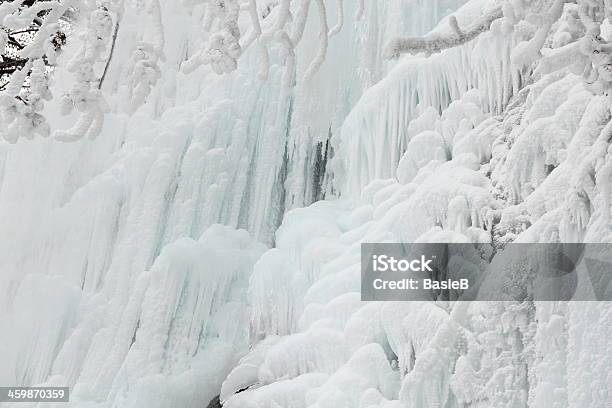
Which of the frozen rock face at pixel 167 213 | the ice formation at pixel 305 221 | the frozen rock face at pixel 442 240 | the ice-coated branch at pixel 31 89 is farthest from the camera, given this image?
the frozen rock face at pixel 167 213

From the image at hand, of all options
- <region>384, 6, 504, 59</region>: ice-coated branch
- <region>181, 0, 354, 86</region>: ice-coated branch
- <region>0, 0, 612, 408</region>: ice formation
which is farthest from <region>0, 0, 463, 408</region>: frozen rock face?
<region>384, 6, 504, 59</region>: ice-coated branch

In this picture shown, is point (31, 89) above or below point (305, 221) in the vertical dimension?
below

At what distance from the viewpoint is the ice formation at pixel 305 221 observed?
2.95 meters

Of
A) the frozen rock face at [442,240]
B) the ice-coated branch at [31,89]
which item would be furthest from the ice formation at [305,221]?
the ice-coated branch at [31,89]

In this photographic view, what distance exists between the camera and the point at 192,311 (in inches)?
166

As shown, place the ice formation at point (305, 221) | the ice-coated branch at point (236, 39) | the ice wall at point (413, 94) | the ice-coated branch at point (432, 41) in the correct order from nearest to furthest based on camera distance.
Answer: the ice-coated branch at point (432, 41) → the ice-coated branch at point (236, 39) → the ice formation at point (305, 221) → the ice wall at point (413, 94)

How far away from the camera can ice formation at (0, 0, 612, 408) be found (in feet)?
Answer: 9.66

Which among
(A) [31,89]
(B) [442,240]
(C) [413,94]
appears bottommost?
(B) [442,240]

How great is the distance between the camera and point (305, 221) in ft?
13.9

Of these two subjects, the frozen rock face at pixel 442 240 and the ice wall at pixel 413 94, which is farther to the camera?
the ice wall at pixel 413 94

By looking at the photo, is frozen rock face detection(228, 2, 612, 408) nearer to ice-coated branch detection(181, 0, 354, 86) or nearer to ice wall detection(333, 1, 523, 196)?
ice wall detection(333, 1, 523, 196)

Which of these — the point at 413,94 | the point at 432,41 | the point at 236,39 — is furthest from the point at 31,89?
the point at 413,94

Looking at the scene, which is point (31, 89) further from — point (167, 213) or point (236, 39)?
point (167, 213)

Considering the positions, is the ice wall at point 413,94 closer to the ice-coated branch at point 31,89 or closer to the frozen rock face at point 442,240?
the frozen rock face at point 442,240
